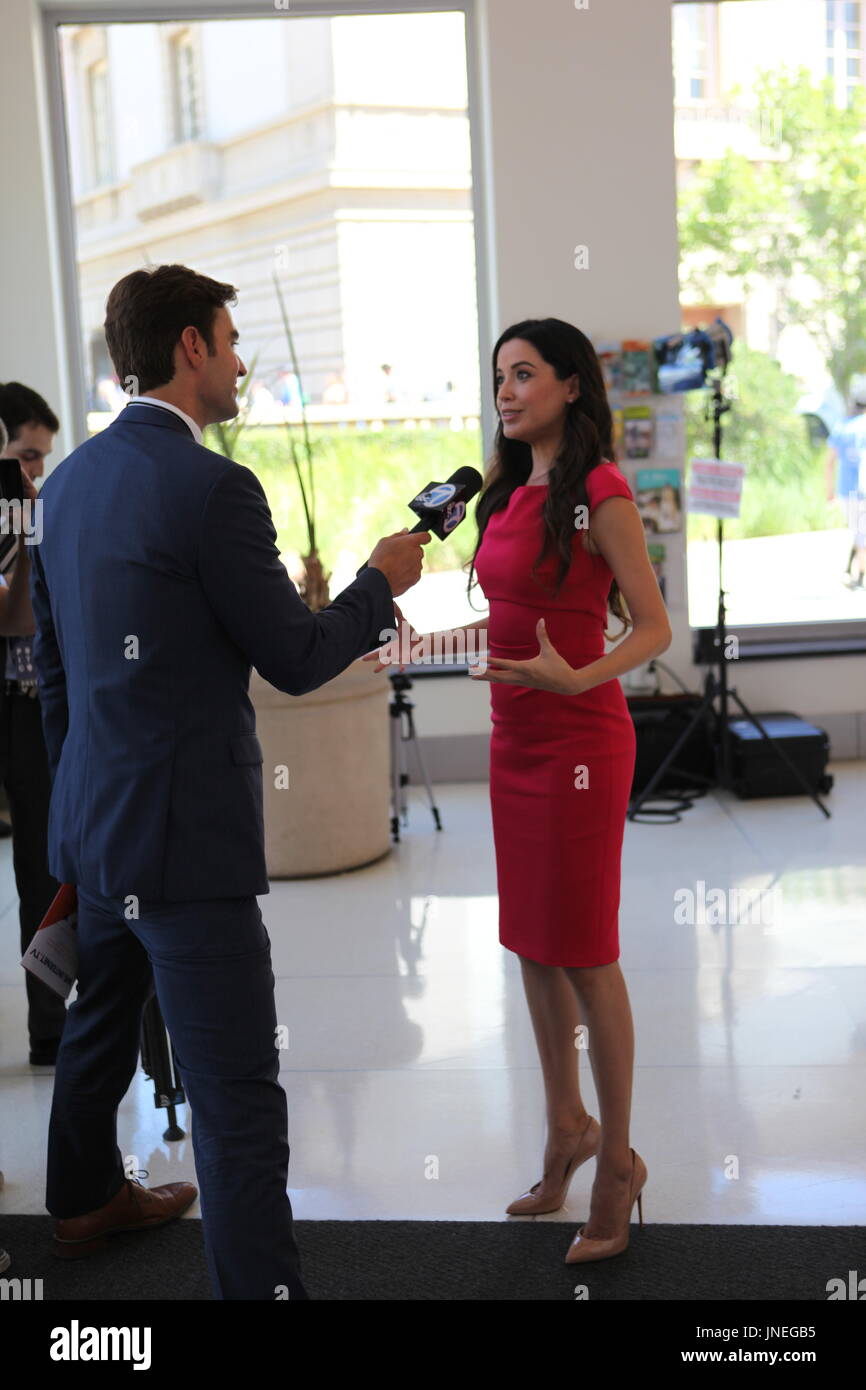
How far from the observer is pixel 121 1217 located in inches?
104

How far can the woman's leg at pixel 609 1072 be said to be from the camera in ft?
8.04

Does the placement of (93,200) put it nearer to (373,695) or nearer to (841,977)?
(373,695)

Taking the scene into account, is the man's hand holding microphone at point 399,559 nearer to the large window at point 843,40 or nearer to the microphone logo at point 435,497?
the microphone logo at point 435,497

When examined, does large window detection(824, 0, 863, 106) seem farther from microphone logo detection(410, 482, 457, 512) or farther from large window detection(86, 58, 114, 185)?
microphone logo detection(410, 482, 457, 512)

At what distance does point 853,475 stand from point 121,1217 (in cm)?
522

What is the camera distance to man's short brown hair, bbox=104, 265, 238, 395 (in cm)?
202

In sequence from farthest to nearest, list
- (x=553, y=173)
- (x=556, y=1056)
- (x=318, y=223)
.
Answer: (x=318, y=223) < (x=553, y=173) < (x=556, y=1056)

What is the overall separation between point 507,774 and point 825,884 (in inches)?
99.3

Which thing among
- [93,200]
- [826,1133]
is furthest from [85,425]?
[826,1133]

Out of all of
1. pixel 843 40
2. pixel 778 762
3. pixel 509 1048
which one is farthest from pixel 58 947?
pixel 843 40

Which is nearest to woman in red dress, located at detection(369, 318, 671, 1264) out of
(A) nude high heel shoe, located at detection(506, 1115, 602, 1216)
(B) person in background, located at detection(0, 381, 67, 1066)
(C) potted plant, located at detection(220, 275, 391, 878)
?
(A) nude high heel shoe, located at detection(506, 1115, 602, 1216)

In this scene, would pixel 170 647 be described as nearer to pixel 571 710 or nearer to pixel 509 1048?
pixel 571 710

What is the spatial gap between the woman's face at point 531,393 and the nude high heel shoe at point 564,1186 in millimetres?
1295

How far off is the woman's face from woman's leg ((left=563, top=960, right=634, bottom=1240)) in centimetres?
95
